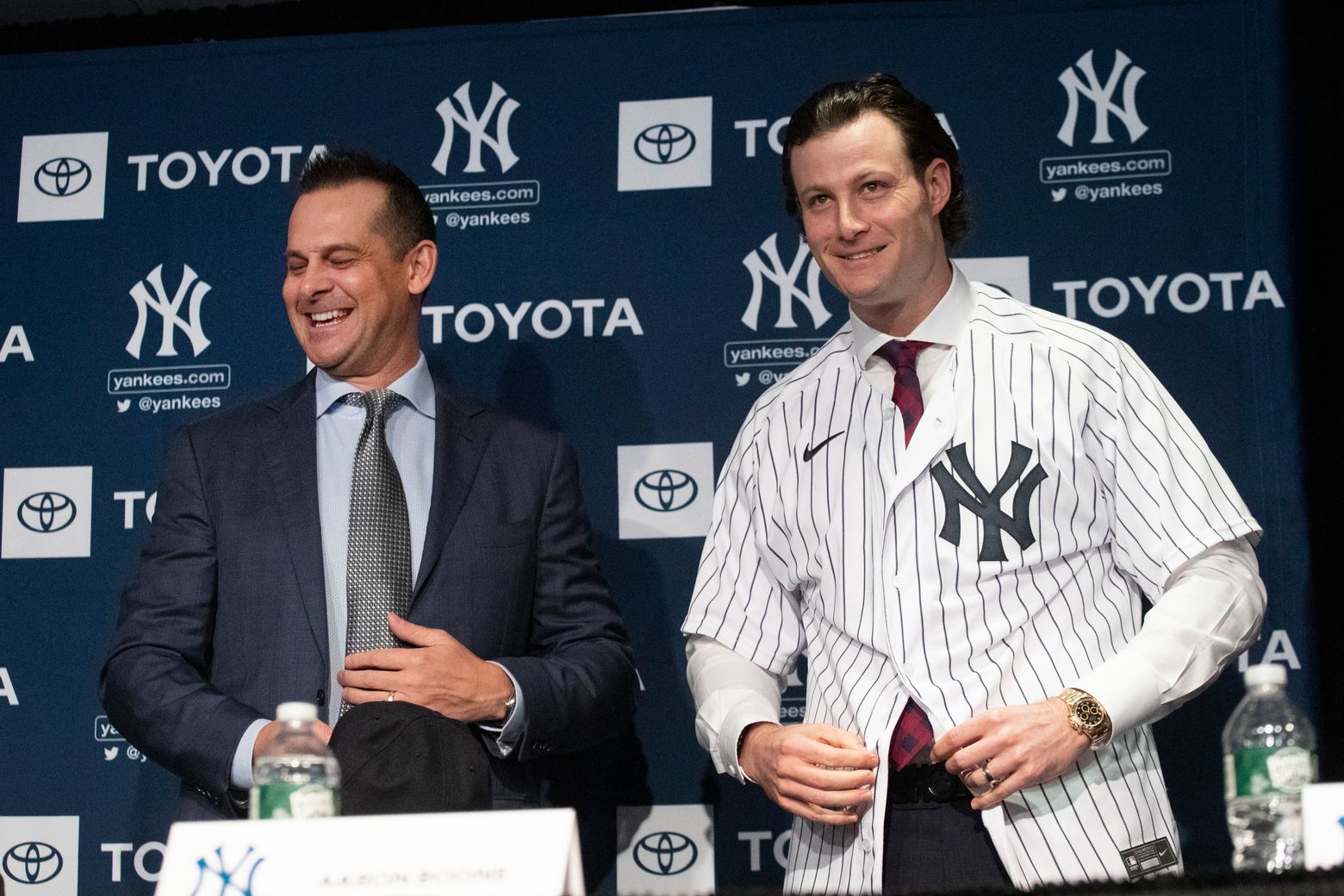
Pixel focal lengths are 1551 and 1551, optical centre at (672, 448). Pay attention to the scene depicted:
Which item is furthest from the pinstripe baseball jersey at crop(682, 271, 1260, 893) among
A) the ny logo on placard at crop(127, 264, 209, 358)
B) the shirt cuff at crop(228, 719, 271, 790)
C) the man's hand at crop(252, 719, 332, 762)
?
the ny logo on placard at crop(127, 264, 209, 358)

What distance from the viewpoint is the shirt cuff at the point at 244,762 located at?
250 centimetres

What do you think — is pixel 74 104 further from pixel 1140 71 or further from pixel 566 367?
pixel 1140 71

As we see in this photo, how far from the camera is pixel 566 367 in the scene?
11.6 feet

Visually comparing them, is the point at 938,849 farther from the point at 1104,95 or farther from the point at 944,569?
the point at 1104,95

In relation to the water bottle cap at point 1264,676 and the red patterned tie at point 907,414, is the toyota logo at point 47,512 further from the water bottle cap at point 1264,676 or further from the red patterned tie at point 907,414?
the water bottle cap at point 1264,676

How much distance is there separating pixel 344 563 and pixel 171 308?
1206 millimetres

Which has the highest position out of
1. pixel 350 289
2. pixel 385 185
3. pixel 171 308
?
pixel 385 185

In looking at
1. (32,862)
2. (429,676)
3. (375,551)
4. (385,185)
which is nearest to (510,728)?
(429,676)

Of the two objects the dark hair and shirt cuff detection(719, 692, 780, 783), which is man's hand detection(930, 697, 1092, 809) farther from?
the dark hair

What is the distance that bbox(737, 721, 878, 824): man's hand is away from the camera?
2217mm

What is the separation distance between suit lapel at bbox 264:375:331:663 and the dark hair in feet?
3.30

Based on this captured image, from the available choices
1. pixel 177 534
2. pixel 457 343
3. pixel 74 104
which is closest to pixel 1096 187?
pixel 457 343

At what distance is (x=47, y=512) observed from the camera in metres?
3.59

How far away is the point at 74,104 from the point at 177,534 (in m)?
1.55
